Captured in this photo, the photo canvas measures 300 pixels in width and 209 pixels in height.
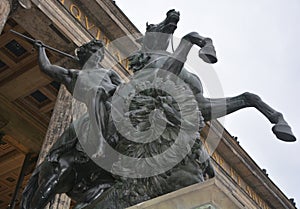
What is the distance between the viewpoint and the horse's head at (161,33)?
9.72ft

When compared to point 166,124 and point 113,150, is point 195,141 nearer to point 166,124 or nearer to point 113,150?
point 166,124

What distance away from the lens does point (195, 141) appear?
264 cm

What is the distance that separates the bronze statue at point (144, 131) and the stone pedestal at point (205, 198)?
24.4 inches

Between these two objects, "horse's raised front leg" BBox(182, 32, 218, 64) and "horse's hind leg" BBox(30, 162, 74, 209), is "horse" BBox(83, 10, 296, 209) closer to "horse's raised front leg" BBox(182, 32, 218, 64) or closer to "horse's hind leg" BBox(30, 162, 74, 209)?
"horse's raised front leg" BBox(182, 32, 218, 64)

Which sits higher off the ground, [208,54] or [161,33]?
[161,33]

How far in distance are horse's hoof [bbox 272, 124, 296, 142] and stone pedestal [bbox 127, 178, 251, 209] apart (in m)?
0.78

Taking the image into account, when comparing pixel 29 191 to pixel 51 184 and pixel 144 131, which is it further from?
pixel 144 131

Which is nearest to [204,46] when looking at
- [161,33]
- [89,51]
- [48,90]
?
[161,33]

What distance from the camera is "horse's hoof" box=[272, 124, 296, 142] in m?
2.57

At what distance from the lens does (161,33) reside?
9.99 feet

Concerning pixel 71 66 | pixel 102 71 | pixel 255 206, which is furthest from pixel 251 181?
pixel 102 71

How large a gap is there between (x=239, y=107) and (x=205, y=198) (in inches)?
44.1

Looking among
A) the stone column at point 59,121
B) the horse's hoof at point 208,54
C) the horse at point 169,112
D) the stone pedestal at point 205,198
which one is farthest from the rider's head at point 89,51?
the stone column at point 59,121

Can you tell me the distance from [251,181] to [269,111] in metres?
Result: 16.3
